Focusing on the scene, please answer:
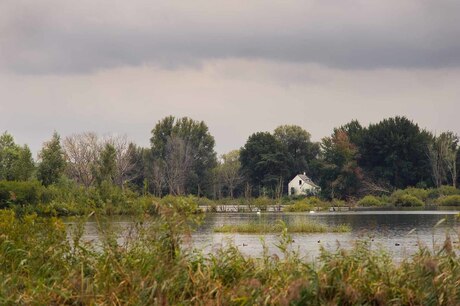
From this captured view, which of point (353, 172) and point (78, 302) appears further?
point (353, 172)

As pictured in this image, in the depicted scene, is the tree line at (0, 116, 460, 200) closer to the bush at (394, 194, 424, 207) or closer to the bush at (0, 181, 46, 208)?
the bush at (394, 194, 424, 207)

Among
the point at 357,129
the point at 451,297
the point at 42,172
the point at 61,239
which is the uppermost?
the point at 357,129

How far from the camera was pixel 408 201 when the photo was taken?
9831 centimetres

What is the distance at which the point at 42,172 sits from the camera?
75.4m

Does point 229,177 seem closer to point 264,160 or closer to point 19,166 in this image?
point 264,160

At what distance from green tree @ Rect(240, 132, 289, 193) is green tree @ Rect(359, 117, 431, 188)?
52.2 feet

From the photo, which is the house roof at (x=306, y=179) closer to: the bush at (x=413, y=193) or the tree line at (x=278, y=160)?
the tree line at (x=278, y=160)

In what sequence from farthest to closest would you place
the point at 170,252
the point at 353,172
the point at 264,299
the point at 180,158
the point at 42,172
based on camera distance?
the point at 180,158
the point at 353,172
the point at 42,172
the point at 170,252
the point at 264,299

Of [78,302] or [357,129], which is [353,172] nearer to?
[357,129]

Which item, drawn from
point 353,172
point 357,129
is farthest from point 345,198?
point 357,129

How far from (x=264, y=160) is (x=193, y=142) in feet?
44.9

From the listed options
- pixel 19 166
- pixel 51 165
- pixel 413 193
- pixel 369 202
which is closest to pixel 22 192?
pixel 19 166

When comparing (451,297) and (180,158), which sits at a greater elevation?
(180,158)

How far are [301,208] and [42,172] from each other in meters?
27.6
